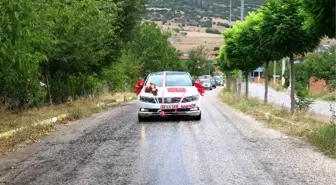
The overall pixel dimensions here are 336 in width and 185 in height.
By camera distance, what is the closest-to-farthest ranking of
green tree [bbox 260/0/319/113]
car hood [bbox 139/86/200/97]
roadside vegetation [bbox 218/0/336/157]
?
1. roadside vegetation [bbox 218/0/336/157]
2. green tree [bbox 260/0/319/113]
3. car hood [bbox 139/86/200/97]

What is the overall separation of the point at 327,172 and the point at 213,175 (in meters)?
1.83

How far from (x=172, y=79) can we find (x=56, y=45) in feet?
15.6

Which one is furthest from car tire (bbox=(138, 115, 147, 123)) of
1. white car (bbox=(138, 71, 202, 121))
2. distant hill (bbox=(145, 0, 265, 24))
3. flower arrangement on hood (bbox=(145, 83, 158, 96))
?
distant hill (bbox=(145, 0, 265, 24))

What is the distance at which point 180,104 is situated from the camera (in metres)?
15.3

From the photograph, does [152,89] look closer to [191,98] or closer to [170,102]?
[170,102]

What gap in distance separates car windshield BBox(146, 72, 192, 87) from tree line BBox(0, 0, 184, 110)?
361cm

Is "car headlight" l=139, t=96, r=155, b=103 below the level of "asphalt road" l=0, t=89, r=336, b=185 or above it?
above

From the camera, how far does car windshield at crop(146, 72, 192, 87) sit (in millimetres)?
16266

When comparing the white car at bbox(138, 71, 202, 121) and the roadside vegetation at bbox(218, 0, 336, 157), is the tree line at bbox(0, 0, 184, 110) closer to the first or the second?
the white car at bbox(138, 71, 202, 121)

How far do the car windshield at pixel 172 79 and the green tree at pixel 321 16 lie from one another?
710cm

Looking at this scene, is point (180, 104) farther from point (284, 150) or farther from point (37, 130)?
point (284, 150)

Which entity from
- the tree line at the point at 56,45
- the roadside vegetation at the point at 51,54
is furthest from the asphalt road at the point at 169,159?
the tree line at the point at 56,45

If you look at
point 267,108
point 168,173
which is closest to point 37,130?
point 168,173

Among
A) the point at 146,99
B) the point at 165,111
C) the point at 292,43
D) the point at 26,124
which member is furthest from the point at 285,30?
the point at 26,124
